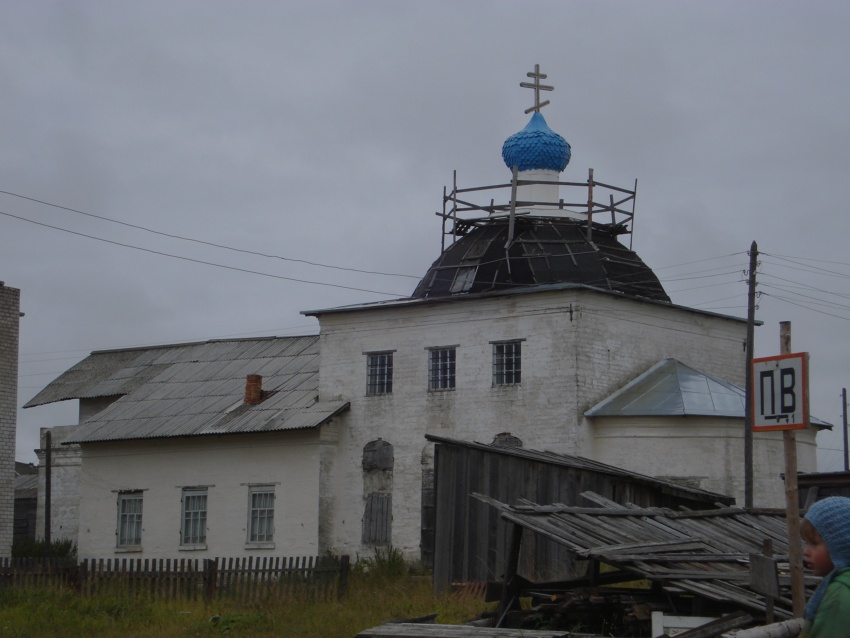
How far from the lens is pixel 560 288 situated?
A: 2898cm

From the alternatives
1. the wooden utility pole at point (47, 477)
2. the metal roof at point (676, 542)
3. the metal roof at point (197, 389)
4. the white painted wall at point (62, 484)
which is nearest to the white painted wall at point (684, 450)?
the metal roof at point (197, 389)

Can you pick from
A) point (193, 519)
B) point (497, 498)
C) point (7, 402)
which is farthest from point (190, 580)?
point (193, 519)

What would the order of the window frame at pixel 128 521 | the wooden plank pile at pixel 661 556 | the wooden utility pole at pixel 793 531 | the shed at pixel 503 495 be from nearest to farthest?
the wooden utility pole at pixel 793 531
the wooden plank pile at pixel 661 556
the shed at pixel 503 495
the window frame at pixel 128 521

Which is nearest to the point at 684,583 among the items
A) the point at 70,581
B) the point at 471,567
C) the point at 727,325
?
the point at 471,567

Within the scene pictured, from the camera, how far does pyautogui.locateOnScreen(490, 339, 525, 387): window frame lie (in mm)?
29688

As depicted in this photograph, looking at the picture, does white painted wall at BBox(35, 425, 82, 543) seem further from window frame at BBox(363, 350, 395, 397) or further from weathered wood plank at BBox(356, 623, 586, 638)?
weathered wood plank at BBox(356, 623, 586, 638)

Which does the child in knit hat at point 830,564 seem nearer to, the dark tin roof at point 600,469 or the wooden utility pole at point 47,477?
the dark tin roof at point 600,469

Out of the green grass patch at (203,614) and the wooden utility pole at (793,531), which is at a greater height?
the wooden utility pole at (793,531)

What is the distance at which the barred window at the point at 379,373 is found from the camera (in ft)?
104

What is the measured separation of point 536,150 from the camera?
3284 cm

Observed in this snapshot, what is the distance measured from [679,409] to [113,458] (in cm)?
1623

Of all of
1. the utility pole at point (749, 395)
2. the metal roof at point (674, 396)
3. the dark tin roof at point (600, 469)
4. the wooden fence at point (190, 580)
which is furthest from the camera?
the metal roof at point (674, 396)

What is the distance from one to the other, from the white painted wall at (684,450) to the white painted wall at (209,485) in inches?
298

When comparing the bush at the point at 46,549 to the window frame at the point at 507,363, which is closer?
the window frame at the point at 507,363
